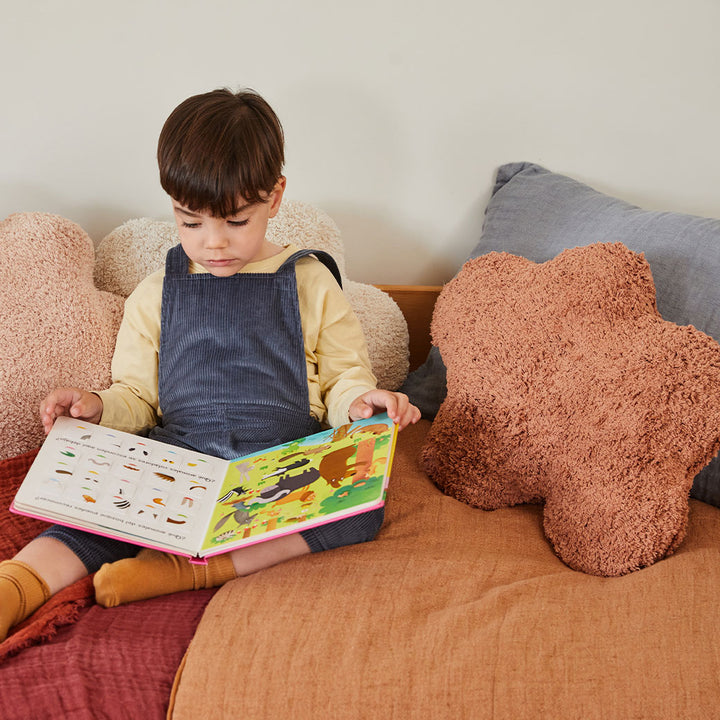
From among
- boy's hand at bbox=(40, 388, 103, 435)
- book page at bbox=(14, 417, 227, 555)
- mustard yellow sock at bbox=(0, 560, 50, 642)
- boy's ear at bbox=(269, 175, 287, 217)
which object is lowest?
mustard yellow sock at bbox=(0, 560, 50, 642)

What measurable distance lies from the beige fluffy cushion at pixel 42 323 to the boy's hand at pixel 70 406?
0.48ft

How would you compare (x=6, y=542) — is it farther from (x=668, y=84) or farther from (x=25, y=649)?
(x=668, y=84)

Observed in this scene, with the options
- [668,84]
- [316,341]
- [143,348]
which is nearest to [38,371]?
[143,348]

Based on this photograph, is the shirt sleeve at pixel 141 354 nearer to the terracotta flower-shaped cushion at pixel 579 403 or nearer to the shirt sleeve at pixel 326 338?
the shirt sleeve at pixel 326 338

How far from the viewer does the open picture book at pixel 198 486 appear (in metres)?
0.84

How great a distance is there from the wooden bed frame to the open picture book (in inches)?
22.6

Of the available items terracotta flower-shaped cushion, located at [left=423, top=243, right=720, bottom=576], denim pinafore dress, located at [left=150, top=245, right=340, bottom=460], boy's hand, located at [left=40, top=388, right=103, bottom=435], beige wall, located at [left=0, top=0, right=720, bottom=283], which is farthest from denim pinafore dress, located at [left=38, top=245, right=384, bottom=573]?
beige wall, located at [left=0, top=0, right=720, bottom=283]

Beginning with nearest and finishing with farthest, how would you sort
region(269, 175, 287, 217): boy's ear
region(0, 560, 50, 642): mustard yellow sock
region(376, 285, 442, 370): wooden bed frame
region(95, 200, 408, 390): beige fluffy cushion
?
region(0, 560, 50, 642): mustard yellow sock
region(269, 175, 287, 217): boy's ear
region(95, 200, 408, 390): beige fluffy cushion
region(376, 285, 442, 370): wooden bed frame

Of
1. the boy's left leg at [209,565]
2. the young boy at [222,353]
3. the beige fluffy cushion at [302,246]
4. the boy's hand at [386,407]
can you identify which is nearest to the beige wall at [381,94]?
the beige fluffy cushion at [302,246]

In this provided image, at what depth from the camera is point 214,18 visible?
51.3 inches

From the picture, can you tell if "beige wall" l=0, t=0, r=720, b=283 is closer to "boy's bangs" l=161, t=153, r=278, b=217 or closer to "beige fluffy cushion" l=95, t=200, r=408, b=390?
"beige fluffy cushion" l=95, t=200, r=408, b=390

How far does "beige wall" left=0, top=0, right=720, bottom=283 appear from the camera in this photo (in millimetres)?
1312

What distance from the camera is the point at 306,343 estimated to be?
1.14 m

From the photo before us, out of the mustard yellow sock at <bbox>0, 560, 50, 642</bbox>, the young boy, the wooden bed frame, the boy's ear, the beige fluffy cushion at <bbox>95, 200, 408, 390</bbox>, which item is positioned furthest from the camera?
the wooden bed frame
